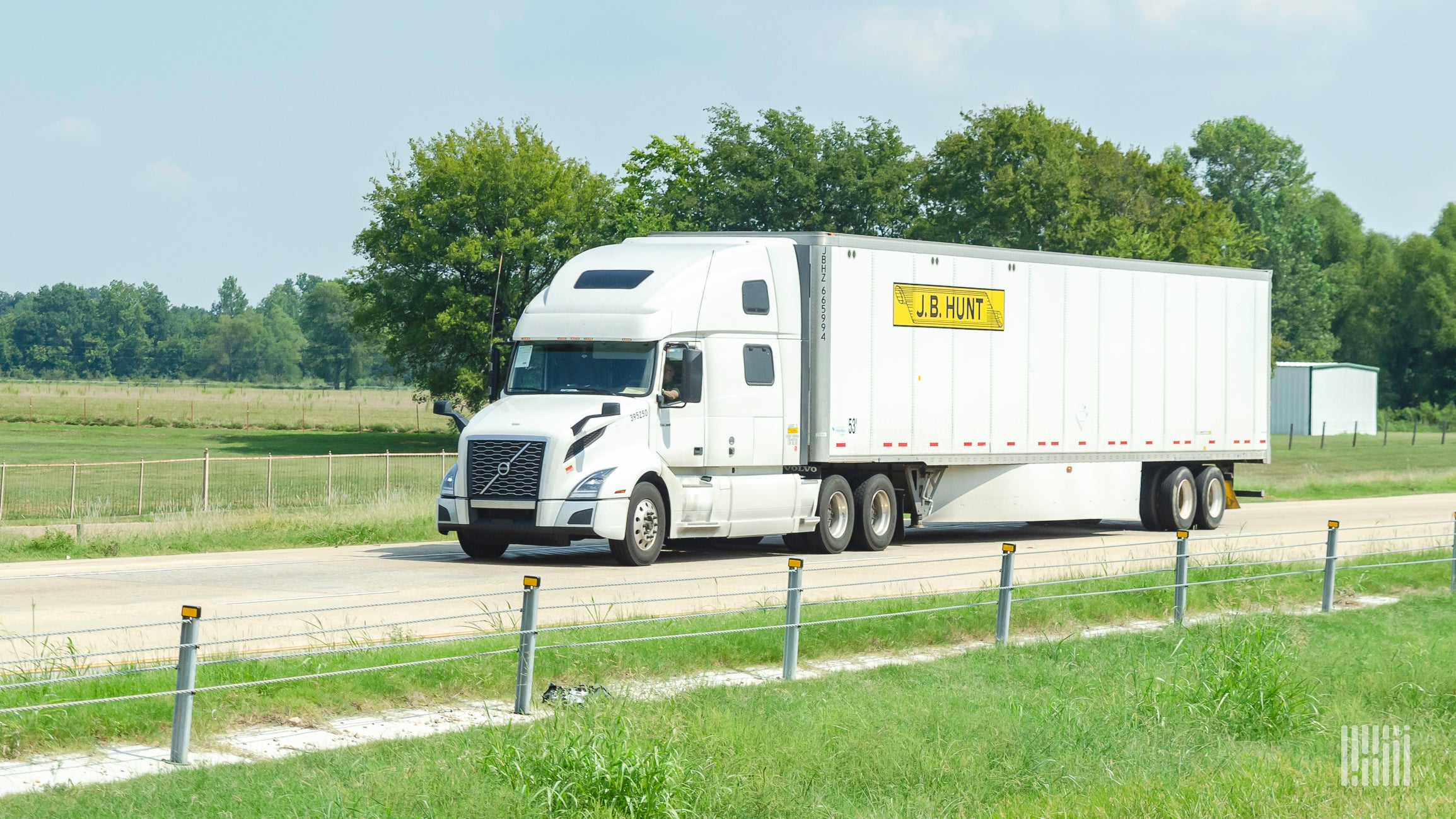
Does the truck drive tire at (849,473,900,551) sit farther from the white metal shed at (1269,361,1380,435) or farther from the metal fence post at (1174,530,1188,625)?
the white metal shed at (1269,361,1380,435)

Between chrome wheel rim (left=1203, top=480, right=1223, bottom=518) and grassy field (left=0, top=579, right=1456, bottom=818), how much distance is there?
1465 cm

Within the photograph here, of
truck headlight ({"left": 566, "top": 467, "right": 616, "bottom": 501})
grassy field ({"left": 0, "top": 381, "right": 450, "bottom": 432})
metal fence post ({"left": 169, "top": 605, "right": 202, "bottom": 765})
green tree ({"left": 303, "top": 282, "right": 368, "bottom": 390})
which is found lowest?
metal fence post ({"left": 169, "top": 605, "right": 202, "bottom": 765})

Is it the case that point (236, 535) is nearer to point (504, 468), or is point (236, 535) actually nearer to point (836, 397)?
point (504, 468)

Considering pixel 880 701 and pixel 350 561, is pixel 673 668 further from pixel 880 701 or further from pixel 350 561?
pixel 350 561

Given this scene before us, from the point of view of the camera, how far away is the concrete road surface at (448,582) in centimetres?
1296

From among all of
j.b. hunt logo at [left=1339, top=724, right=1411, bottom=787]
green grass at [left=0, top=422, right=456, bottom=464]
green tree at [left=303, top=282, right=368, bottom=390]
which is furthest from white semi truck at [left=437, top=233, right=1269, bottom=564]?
→ green tree at [left=303, top=282, right=368, bottom=390]

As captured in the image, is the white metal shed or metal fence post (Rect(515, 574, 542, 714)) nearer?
metal fence post (Rect(515, 574, 542, 714))

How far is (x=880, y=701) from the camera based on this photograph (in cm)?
1048

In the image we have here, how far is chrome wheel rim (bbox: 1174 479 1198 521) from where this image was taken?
26203 millimetres

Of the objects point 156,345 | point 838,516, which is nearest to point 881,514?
point 838,516

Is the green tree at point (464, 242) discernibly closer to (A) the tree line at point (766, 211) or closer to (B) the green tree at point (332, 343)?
(A) the tree line at point (766, 211)

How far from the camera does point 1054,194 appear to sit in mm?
65000

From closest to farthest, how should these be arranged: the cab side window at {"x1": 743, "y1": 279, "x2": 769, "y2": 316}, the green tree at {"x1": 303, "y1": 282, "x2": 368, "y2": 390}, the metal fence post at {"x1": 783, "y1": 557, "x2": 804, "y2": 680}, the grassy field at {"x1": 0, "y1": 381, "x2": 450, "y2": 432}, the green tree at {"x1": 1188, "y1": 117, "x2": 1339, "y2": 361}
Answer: the metal fence post at {"x1": 783, "y1": 557, "x2": 804, "y2": 680} < the cab side window at {"x1": 743, "y1": 279, "x2": 769, "y2": 316} < the grassy field at {"x1": 0, "y1": 381, "x2": 450, "y2": 432} < the green tree at {"x1": 1188, "y1": 117, "x2": 1339, "y2": 361} < the green tree at {"x1": 303, "y1": 282, "x2": 368, "y2": 390}

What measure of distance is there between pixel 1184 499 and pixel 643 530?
37.4ft
